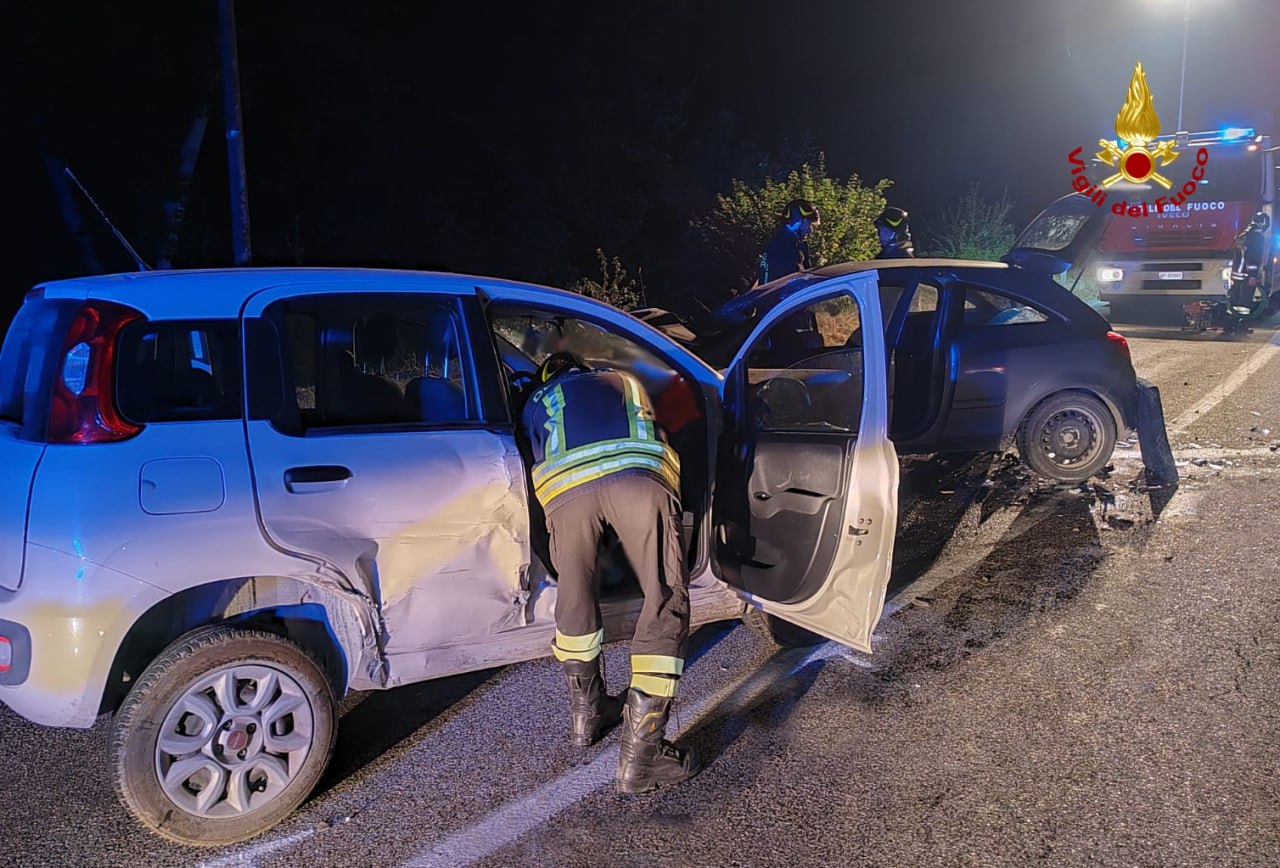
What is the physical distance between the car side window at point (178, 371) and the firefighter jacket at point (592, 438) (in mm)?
965

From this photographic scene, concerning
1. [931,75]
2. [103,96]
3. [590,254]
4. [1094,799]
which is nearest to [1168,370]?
[590,254]

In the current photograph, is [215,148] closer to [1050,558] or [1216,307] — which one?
[1050,558]

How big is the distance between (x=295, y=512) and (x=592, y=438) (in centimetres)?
94

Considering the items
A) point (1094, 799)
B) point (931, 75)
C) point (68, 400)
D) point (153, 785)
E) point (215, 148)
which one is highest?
point (931, 75)

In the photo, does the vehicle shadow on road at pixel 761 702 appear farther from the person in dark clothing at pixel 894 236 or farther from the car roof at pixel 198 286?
the person in dark clothing at pixel 894 236

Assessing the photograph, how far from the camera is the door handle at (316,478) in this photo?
3.04 m

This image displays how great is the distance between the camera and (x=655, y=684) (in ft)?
10.5

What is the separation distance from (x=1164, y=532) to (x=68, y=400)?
5.51 meters

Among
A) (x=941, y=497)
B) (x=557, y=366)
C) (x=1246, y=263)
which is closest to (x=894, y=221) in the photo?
(x=941, y=497)

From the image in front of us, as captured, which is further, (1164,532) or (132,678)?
(1164,532)

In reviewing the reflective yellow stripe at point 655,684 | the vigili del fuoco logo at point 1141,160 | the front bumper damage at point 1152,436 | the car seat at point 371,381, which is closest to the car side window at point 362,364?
the car seat at point 371,381

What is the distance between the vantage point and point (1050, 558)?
17.4 ft

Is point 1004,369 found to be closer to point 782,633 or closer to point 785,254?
point 782,633

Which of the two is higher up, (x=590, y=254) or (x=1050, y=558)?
(x=590, y=254)
